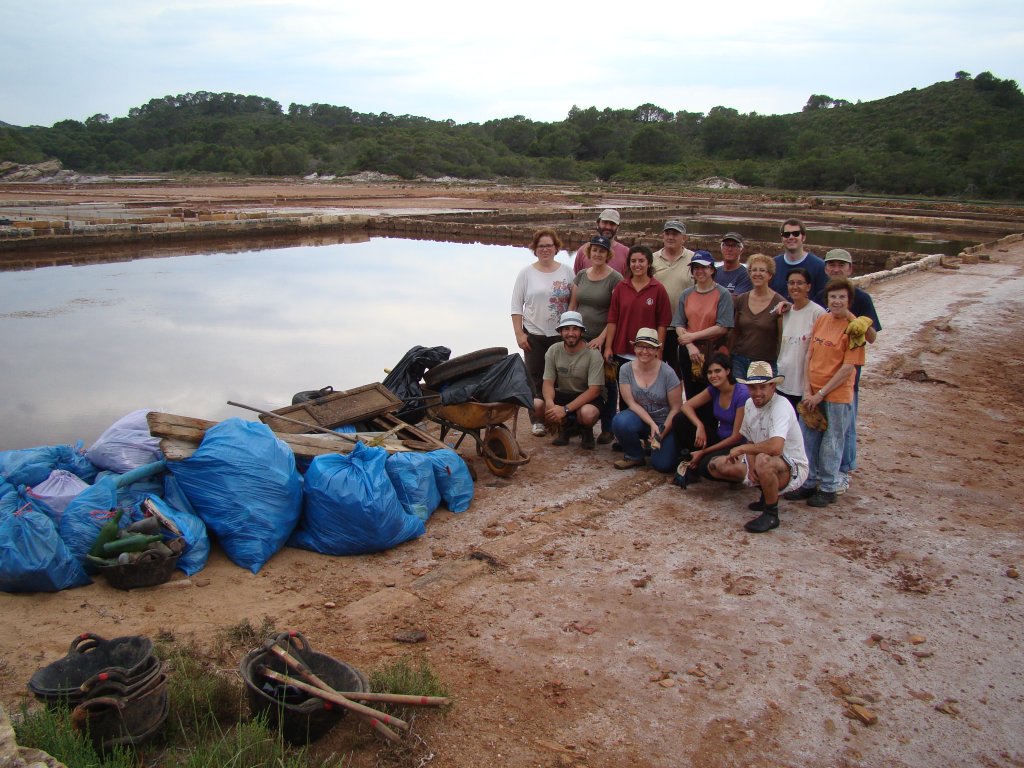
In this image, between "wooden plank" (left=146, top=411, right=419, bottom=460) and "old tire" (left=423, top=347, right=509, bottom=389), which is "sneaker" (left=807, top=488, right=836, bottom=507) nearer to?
"old tire" (left=423, top=347, right=509, bottom=389)

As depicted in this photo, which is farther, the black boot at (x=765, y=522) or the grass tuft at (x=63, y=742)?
the black boot at (x=765, y=522)

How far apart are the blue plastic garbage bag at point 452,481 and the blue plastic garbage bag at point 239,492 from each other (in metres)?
1.01

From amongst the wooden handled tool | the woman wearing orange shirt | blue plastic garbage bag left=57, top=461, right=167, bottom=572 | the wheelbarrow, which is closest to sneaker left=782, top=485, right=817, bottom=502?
the woman wearing orange shirt

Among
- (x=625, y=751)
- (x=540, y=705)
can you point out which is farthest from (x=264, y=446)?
(x=625, y=751)

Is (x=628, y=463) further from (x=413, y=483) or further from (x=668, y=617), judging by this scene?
A: (x=668, y=617)

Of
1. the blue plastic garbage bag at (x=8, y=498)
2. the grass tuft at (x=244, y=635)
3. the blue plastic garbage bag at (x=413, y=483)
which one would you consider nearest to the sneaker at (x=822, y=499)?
the blue plastic garbage bag at (x=413, y=483)

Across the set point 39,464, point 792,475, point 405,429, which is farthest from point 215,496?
point 792,475

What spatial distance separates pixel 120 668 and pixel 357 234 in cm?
2486

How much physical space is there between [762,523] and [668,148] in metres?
80.9

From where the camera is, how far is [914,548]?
442 centimetres

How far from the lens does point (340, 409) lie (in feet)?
18.8

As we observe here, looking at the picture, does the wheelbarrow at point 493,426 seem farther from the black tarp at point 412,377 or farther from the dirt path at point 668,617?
the black tarp at point 412,377

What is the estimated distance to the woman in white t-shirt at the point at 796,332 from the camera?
4.96 m

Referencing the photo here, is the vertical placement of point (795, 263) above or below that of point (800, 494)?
above
